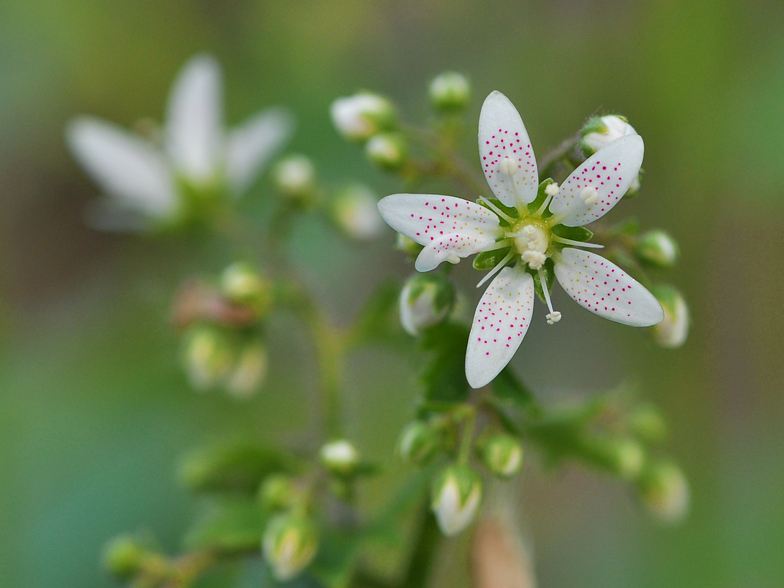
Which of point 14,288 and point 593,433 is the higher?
point 14,288

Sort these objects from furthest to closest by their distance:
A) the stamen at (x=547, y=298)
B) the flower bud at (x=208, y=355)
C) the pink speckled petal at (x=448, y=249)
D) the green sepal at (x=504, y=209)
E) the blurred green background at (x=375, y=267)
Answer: the blurred green background at (x=375, y=267) < the flower bud at (x=208, y=355) < the green sepal at (x=504, y=209) < the stamen at (x=547, y=298) < the pink speckled petal at (x=448, y=249)

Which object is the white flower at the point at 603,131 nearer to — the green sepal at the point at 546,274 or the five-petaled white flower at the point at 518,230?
the five-petaled white flower at the point at 518,230

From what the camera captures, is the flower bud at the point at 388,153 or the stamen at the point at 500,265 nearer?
the stamen at the point at 500,265

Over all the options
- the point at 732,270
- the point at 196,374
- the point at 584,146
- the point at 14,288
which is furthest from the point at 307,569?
the point at 14,288

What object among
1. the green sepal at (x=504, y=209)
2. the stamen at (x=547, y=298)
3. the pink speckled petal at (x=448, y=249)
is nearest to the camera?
the pink speckled petal at (x=448, y=249)

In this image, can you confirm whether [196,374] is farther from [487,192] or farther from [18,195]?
[18,195]

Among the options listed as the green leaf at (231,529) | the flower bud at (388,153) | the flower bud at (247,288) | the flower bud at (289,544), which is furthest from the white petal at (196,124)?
the flower bud at (289,544)

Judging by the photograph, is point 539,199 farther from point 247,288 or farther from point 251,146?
point 251,146

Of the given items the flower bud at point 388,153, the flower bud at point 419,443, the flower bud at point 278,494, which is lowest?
the flower bud at point 278,494
